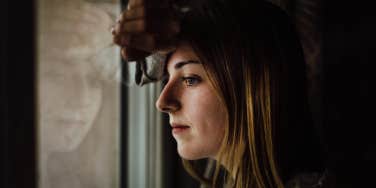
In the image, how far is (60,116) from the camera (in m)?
1.01

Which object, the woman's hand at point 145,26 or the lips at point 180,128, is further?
the lips at point 180,128

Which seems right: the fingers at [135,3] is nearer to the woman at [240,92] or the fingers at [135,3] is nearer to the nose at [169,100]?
the woman at [240,92]

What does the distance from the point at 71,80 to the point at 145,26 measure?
27 cm

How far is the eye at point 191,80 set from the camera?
993 millimetres

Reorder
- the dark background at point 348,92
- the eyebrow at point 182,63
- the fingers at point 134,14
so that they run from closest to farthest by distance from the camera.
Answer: the fingers at point 134,14
the eyebrow at point 182,63
the dark background at point 348,92

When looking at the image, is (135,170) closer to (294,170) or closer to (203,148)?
(203,148)

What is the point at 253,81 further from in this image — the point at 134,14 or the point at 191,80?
the point at 134,14

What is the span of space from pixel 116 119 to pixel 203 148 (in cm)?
39

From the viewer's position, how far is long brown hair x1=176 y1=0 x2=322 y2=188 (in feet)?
3.17

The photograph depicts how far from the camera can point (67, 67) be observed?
1.01 m

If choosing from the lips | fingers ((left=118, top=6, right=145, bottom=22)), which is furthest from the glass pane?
the lips

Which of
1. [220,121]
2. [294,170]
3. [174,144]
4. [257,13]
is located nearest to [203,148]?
[220,121]

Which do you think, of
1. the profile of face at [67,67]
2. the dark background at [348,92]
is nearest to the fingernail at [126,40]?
the profile of face at [67,67]

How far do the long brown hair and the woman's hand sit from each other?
54mm
